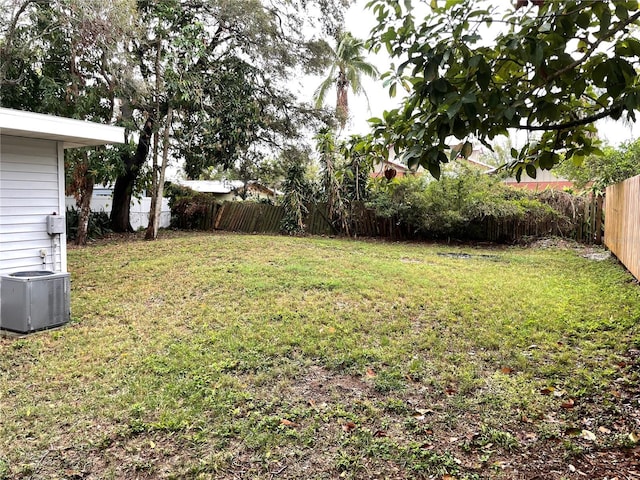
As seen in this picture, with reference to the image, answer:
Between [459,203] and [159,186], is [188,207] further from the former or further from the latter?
[459,203]

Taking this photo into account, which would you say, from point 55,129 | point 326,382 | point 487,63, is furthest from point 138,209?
point 487,63

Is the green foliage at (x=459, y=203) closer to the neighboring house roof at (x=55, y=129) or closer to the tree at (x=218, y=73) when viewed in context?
the tree at (x=218, y=73)

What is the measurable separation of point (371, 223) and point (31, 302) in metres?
9.88

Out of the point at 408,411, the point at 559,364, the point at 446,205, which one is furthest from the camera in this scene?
the point at 446,205

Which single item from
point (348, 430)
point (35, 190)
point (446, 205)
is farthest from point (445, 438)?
point (446, 205)

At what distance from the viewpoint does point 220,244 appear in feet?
30.9

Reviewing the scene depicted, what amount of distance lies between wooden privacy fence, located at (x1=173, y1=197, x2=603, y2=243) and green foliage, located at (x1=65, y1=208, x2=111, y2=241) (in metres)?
2.59

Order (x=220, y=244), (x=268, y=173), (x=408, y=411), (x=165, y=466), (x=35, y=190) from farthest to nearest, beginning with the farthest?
(x=268, y=173)
(x=220, y=244)
(x=35, y=190)
(x=408, y=411)
(x=165, y=466)

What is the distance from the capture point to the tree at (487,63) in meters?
1.73

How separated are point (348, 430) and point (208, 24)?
37.3ft

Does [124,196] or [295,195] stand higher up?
[295,195]

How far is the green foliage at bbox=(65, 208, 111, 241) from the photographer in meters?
11.7

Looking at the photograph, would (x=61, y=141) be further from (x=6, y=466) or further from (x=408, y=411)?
(x=408, y=411)

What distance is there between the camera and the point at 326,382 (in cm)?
335
